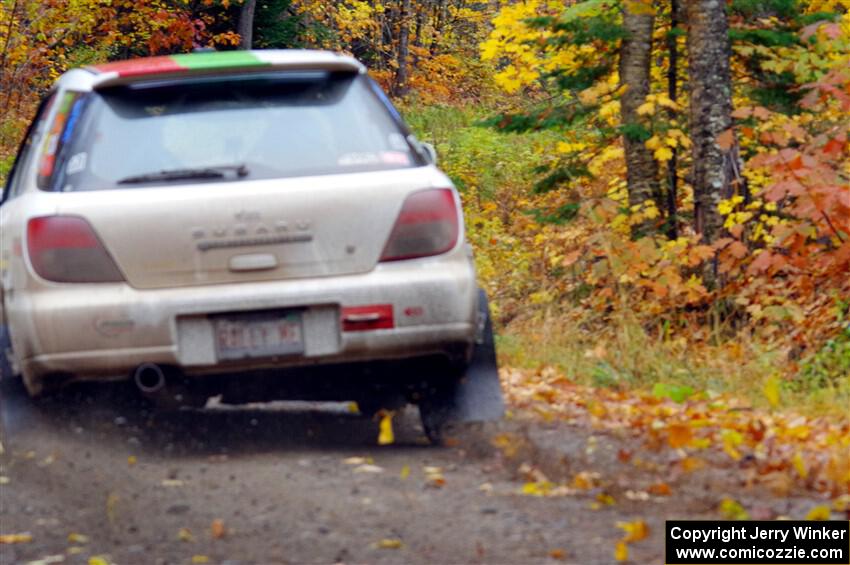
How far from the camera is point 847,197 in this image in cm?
852

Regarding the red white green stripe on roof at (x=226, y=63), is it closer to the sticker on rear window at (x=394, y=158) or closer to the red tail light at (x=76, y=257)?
the sticker on rear window at (x=394, y=158)

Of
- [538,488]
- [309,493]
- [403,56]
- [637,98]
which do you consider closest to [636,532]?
[538,488]

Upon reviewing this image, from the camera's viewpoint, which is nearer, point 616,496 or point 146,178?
point 616,496

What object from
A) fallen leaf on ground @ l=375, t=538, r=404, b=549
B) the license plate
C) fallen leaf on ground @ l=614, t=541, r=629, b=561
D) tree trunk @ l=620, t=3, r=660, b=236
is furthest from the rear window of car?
tree trunk @ l=620, t=3, r=660, b=236

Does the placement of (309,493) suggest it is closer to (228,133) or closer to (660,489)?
(660,489)

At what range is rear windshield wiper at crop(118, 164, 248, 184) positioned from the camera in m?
5.71

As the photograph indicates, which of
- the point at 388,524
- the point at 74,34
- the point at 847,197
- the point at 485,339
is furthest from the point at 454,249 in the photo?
the point at 74,34

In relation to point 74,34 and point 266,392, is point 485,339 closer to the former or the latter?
point 266,392

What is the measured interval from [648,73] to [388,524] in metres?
8.38

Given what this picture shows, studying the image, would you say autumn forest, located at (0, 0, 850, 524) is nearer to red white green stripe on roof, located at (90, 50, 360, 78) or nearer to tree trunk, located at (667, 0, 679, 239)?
tree trunk, located at (667, 0, 679, 239)

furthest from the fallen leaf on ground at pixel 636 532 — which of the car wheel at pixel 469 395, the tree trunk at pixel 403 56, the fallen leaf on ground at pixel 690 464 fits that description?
the tree trunk at pixel 403 56

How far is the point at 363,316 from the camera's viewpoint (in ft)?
18.5

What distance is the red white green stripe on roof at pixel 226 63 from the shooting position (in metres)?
5.97

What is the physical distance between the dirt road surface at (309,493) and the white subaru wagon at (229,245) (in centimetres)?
34
